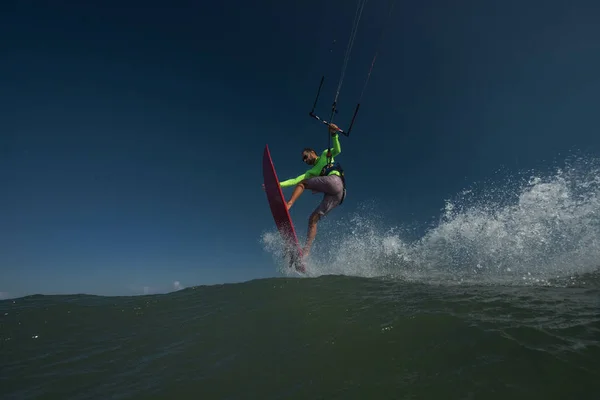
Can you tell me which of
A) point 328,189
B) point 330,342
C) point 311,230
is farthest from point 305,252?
point 330,342

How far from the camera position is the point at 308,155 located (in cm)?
923

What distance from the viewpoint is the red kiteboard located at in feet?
28.4

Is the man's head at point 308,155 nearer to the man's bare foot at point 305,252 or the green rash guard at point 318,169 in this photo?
the green rash guard at point 318,169

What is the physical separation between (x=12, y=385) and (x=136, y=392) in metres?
1.56

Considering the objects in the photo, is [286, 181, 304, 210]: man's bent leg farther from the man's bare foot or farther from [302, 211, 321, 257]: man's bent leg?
the man's bare foot

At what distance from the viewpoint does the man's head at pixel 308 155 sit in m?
9.24

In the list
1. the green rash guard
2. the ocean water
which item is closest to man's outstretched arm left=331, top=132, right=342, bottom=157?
the green rash guard

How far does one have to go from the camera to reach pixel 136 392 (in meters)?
2.68

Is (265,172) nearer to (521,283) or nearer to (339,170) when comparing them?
(339,170)

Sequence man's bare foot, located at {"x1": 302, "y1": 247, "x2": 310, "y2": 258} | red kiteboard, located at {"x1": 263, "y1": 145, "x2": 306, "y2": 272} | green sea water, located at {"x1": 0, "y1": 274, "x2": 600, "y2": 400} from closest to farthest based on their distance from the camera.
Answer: green sea water, located at {"x1": 0, "y1": 274, "x2": 600, "y2": 400} → red kiteboard, located at {"x1": 263, "y1": 145, "x2": 306, "y2": 272} → man's bare foot, located at {"x1": 302, "y1": 247, "x2": 310, "y2": 258}

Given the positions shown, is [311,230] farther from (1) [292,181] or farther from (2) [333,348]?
(2) [333,348]

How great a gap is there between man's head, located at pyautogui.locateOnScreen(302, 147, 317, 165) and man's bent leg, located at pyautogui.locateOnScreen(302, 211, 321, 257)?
1.56 meters

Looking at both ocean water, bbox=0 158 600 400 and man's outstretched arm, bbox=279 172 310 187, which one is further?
man's outstretched arm, bbox=279 172 310 187

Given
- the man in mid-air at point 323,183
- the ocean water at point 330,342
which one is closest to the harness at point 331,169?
the man in mid-air at point 323,183
